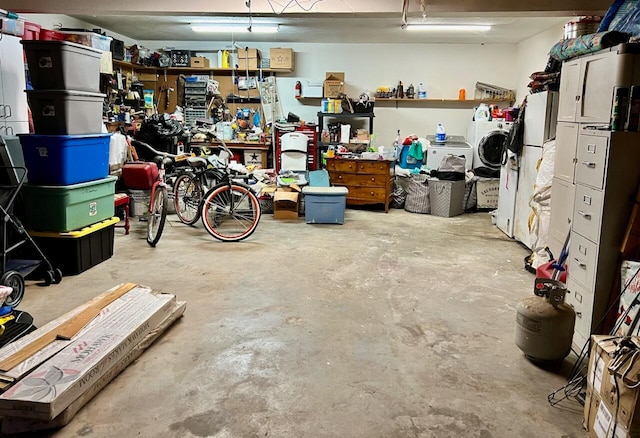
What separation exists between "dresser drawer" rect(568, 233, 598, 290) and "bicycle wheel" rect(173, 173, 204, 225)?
4.07 m

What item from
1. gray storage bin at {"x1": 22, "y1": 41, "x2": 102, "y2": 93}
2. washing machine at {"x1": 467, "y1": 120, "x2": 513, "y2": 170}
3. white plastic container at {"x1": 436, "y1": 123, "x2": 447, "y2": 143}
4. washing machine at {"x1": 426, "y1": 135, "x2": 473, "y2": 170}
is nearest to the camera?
gray storage bin at {"x1": 22, "y1": 41, "x2": 102, "y2": 93}

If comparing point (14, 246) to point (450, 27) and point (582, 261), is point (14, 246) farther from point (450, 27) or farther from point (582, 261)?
point (450, 27)

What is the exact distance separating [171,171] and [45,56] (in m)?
2.85

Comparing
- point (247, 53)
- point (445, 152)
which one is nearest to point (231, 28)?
point (247, 53)

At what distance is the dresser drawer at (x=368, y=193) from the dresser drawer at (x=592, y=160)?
13.6 feet

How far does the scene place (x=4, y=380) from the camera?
2256mm

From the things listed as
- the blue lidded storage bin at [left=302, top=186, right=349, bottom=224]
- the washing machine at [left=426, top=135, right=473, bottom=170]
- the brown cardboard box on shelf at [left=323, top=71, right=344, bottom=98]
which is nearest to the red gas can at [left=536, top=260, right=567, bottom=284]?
the blue lidded storage bin at [left=302, top=186, right=349, bottom=224]

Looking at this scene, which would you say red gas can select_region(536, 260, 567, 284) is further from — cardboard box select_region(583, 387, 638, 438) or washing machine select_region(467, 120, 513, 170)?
washing machine select_region(467, 120, 513, 170)

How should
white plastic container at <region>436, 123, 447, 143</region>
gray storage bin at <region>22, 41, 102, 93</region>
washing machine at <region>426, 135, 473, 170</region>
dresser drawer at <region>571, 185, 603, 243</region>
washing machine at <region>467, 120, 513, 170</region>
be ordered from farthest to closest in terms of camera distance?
white plastic container at <region>436, 123, 447, 143</region> → washing machine at <region>426, 135, 473, 170</region> → washing machine at <region>467, 120, 513, 170</region> → gray storage bin at <region>22, 41, 102, 93</region> → dresser drawer at <region>571, 185, 603, 243</region>

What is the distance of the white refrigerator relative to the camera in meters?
4.66

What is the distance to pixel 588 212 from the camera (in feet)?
9.22

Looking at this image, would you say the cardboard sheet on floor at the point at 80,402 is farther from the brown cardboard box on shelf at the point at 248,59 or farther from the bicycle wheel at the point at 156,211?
the brown cardboard box on shelf at the point at 248,59

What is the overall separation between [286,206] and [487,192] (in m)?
2.96

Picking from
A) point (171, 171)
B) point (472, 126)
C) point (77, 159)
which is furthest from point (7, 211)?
point (472, 126)
